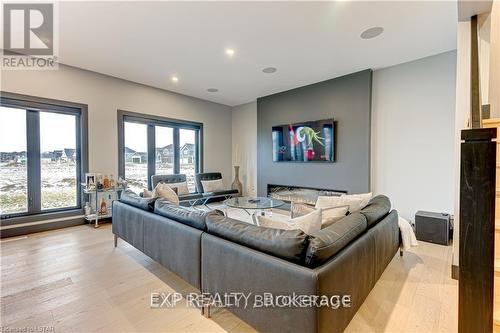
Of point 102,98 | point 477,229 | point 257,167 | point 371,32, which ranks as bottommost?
point 477,229

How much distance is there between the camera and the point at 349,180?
4477 millimetres

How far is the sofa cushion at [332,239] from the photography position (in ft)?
4.29

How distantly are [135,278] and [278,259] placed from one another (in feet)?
5.90

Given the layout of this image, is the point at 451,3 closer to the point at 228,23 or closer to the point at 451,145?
the point at 451,145

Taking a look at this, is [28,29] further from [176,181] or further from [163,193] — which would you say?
[176,181]

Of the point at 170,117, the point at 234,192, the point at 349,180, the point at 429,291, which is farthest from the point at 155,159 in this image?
the point at 429,291

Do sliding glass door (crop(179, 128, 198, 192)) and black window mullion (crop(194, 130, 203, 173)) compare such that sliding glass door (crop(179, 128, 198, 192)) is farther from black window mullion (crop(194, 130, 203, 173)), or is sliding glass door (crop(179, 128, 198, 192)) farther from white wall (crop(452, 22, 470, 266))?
white wall (crop(452, 22, 470, 266))

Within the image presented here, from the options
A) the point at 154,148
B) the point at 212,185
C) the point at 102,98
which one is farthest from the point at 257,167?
the point at 102,98

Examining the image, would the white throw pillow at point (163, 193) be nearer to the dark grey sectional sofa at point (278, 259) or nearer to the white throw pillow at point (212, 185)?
the dark grey sectional sofa at point (278, 259)

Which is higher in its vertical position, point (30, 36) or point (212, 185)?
point (30, 36)

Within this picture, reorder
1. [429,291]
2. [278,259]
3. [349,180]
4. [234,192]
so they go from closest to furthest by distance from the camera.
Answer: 1. [278,259]
2. [429,291]
3. [349,180]
4. [234,192]

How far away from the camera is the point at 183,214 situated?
212 cm

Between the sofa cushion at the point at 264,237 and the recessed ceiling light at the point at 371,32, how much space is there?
9.40ft

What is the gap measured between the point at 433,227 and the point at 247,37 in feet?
12.4
